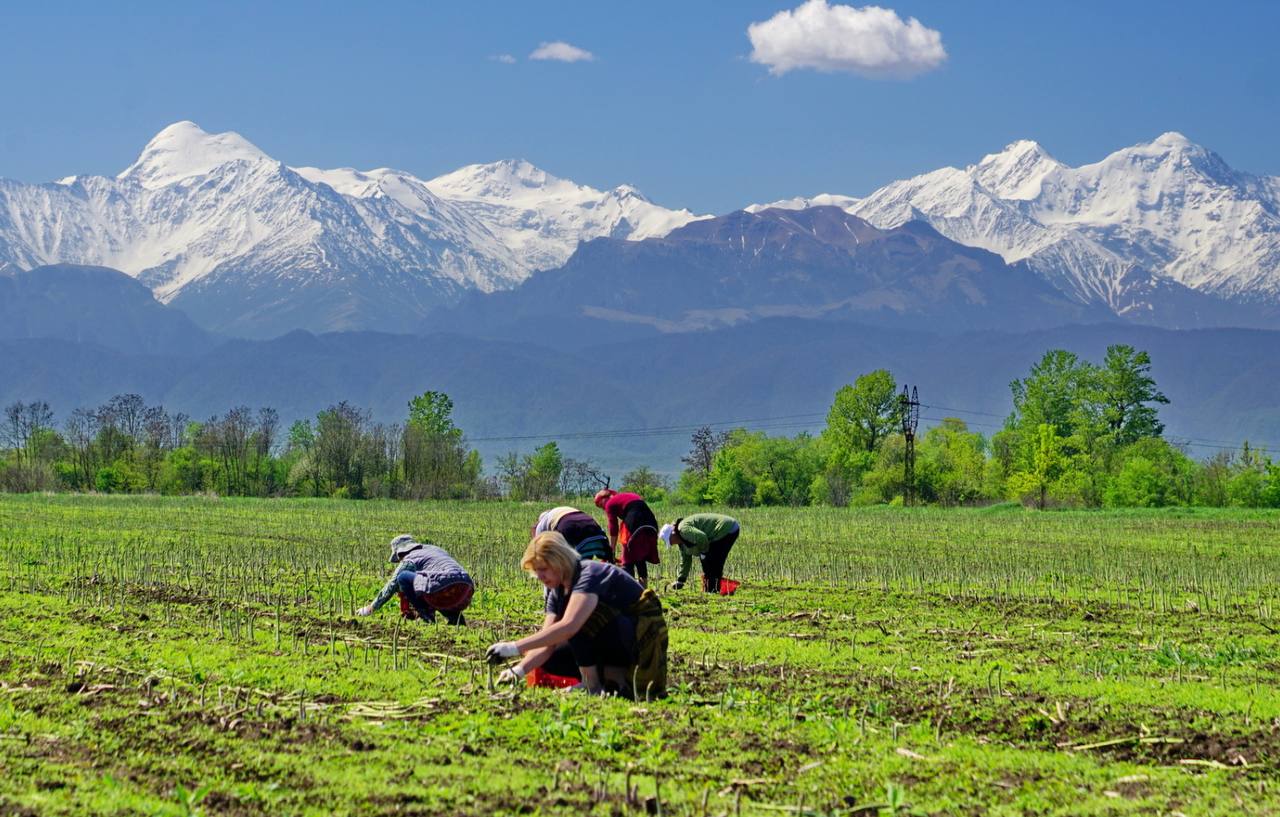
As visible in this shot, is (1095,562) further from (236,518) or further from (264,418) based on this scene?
(264,418)

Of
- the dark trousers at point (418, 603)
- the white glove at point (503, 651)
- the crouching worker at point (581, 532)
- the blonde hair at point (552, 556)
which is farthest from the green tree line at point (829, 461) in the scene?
the white glove at point (503, 651)

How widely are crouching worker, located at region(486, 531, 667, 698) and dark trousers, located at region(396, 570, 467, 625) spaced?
18.2ft

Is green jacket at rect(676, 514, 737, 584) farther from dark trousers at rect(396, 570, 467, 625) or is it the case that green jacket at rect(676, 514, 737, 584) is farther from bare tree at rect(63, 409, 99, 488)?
bare tree at rect(63, 409, 99, 488)

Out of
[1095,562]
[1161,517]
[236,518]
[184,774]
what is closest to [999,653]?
[184,774]

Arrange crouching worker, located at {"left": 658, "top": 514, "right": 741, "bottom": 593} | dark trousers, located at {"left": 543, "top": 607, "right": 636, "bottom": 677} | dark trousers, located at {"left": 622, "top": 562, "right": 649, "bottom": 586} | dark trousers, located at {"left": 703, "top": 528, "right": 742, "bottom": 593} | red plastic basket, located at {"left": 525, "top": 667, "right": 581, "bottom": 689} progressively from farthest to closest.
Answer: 1. dark trousers, located at {"left": 703, "top": 528, "right": 742, "bottom": 593}
2. crouching worker, located at {"left": 658, "top": 514, "right": 741, "bottom": 593}
3. dark trousers, located at {"left": 622, "top": 562, "right": 649, "bottom": 586}
4. red plastic basket, located at {"left": 525, "top": 667, "right": 581, "bottom": 689}
5. dark trousers, located at {"left": 543, "top": 607, "right": 636, "bottom": 677}

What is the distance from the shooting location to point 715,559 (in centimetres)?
2419

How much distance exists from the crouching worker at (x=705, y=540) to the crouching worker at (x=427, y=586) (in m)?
5.25

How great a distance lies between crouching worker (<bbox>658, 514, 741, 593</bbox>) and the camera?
77.3ft

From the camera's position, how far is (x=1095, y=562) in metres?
33.4

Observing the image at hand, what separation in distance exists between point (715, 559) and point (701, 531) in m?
0.77

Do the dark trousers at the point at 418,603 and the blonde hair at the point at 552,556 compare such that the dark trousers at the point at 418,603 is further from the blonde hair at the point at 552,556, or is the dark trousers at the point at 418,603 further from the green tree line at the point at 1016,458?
the green tree line at the point at 1016,458

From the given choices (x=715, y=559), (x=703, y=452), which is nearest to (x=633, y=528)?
(x=715, y=559)

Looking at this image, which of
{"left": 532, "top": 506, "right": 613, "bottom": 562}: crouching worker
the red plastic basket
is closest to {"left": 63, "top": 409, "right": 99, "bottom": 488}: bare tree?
{"left": 532, "top": 506, "right": 613, "bottom": 562}: crouching worker

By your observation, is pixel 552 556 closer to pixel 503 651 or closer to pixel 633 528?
pixel 503 651
